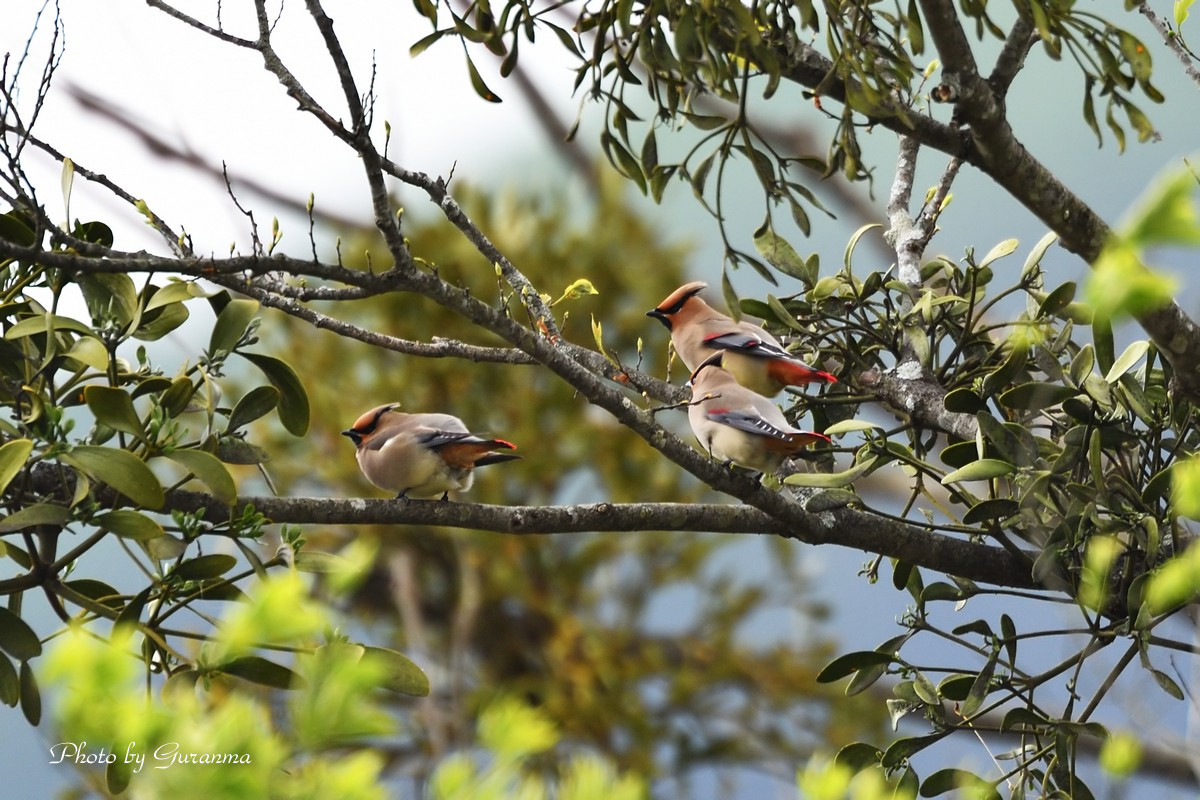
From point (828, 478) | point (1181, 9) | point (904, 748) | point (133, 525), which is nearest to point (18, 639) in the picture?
point (133, 525)

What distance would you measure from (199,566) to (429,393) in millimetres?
3335

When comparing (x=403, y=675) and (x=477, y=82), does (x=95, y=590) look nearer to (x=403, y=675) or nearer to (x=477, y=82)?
(x=403, y=675)

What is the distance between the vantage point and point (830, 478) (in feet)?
3.96

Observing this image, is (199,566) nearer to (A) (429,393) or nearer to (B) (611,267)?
(A) (429,393)

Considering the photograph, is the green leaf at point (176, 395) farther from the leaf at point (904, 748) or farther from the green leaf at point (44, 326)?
the leaf at point (904, 748)

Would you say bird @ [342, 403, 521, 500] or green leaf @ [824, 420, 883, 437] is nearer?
green leaf @ [824, 420, 883, 437]

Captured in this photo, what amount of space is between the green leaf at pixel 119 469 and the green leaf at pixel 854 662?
75 cm

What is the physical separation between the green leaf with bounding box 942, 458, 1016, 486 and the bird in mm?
707

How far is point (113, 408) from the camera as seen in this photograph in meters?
1.07

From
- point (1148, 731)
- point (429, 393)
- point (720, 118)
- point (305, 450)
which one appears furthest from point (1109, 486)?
point (305, 450)

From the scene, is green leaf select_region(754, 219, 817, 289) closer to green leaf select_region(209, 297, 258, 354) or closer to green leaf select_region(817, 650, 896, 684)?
green leaf select_region(817, 650, 896, 684)

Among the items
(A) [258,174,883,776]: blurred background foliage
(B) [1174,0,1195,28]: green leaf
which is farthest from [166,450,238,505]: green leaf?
(A) [258,174,883,776]: blurred background foliage

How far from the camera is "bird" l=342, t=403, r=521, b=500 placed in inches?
68.6

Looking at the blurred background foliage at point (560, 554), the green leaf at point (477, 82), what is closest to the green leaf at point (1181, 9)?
the green leaf at point (477, 82)
